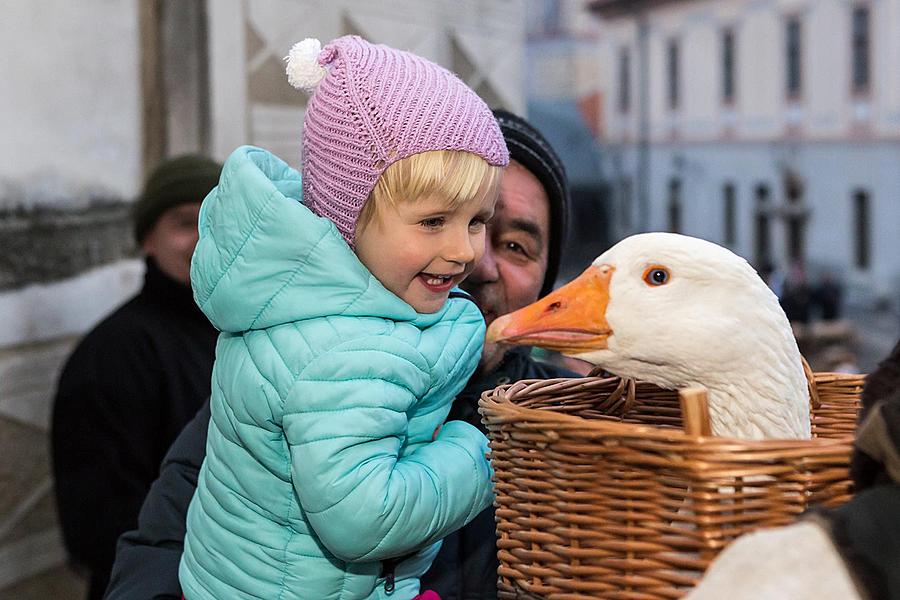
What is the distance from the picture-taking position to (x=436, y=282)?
135 centimetres

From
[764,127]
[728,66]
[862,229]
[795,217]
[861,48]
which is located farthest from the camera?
[728,66]

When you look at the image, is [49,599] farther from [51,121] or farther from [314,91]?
[314,91]

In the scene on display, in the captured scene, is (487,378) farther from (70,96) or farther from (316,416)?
(70,96)

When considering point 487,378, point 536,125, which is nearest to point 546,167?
point 487,378

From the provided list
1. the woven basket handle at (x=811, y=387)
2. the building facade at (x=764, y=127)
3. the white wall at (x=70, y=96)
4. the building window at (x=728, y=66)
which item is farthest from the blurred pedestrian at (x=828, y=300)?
the woven basket handle at (x=811, y=387)

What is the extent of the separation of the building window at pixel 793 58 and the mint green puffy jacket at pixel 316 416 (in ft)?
54.4

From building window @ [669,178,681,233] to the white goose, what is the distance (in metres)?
19.4

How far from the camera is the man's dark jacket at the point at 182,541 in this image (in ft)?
4.89

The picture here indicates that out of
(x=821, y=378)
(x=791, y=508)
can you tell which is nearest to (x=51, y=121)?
(x=821, y=378)

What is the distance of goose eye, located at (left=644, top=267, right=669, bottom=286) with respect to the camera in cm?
117

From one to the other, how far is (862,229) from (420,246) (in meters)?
15.6

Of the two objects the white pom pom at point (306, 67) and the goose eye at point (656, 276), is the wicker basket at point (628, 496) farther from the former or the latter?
the white pom pom at point (306, 67)

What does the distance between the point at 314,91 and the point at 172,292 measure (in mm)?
1706

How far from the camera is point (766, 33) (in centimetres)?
1739
